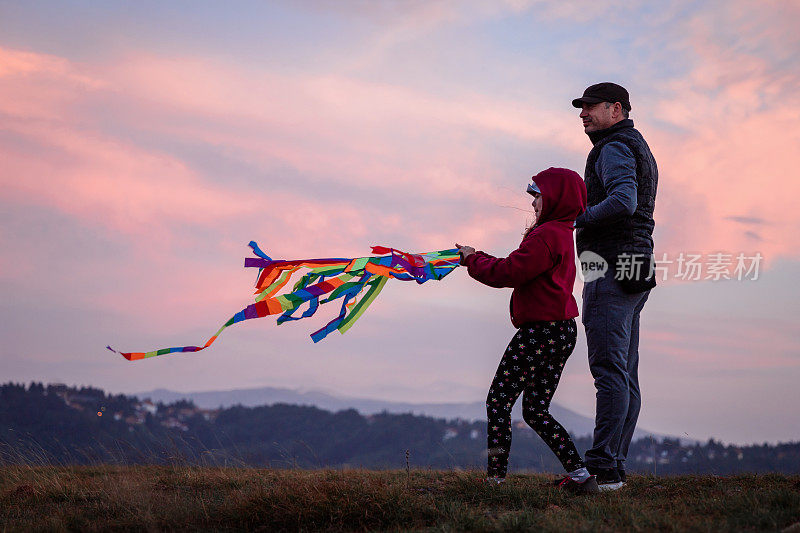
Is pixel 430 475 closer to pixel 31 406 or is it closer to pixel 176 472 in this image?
pixel 176 472

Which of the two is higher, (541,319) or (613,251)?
(613,251)

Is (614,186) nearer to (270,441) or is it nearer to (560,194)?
(560,194)

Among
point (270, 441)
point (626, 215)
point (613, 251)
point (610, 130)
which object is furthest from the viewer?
point (270, 441)

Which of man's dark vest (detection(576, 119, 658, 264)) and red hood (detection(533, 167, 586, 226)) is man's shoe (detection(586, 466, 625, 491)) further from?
red hood (detection(533, 167, 586, 226))

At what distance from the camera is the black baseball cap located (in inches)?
202

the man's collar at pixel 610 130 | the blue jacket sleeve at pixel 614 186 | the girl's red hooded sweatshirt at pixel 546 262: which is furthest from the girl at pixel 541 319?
the man's collar at pixel 610 130

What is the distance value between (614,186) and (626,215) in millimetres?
222

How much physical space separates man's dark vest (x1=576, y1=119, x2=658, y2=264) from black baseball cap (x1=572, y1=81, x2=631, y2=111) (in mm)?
170

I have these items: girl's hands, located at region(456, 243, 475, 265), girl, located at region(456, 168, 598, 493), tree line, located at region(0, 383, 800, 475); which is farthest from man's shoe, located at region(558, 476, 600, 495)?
girl's hands, located at region(456, 243, 475, 265)

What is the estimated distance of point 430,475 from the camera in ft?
21.0

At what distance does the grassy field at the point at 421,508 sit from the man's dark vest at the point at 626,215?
1688 millimetres

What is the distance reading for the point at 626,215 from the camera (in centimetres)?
478

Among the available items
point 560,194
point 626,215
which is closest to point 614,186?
point 626,215

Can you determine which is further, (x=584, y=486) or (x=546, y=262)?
(x=584, y=486)
